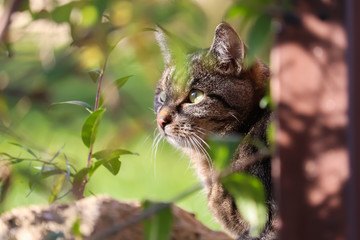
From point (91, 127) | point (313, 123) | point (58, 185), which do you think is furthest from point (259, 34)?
point (58, 185)

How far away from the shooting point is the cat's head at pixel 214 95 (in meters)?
2.00

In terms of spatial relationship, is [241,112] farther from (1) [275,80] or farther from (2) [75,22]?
(2) [75,22]

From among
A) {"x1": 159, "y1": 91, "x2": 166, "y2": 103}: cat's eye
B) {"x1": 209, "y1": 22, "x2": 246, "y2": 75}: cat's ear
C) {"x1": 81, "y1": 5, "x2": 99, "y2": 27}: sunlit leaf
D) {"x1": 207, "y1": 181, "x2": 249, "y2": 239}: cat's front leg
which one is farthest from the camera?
{"x1": 159, "y1": 91, "x2": 166, "y2": 103}: cat's eye

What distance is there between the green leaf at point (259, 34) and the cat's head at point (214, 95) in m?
1.09

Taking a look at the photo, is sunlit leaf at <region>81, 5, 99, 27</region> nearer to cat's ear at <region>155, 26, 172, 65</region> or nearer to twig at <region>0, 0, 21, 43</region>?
twig at <region>0, 0, 21, 43</region>

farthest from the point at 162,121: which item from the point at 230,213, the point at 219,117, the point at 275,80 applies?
the point at 275,80

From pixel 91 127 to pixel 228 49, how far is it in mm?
780

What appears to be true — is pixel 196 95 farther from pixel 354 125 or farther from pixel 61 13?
pixel 61 13

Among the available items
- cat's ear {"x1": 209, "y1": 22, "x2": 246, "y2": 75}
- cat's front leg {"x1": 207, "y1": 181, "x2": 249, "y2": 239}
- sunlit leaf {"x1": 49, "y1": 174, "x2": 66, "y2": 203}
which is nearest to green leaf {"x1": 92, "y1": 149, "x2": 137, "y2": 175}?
sunlit leaf {"x1": 49, "y1": 174, "x2": 66, "y2": 203}

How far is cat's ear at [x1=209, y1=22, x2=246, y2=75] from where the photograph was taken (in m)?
1.95

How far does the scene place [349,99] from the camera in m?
0.94

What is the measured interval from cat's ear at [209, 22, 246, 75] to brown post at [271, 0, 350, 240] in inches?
38.1

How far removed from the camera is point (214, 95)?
2.04m

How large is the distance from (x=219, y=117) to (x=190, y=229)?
734 millimetres
